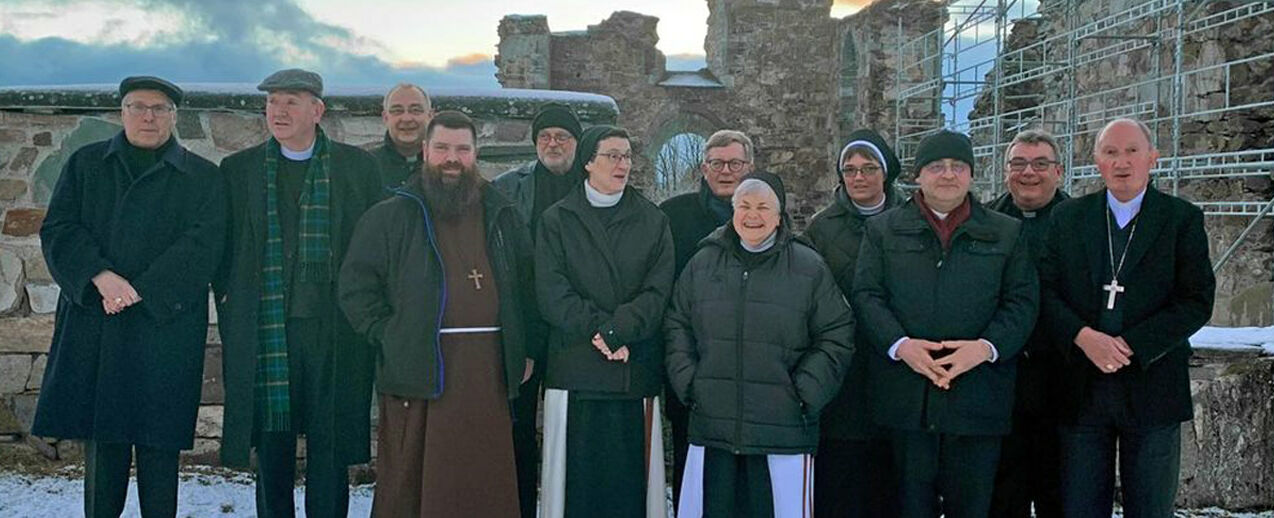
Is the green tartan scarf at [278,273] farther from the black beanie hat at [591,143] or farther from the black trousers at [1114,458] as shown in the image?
the black trousers at [1114,458]

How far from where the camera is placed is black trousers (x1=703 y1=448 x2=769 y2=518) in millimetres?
3080

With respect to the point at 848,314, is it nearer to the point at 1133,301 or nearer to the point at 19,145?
the point at 1133,301

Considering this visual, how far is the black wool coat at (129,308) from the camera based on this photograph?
317 centimetres

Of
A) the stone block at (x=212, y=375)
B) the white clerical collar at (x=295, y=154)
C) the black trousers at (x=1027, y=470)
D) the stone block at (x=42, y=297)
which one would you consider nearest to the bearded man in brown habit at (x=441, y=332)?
the white clerical collar at (x=295, y=154)

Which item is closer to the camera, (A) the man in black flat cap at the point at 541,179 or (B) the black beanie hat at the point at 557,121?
(A) the man in black flat cap at the point at 541,179

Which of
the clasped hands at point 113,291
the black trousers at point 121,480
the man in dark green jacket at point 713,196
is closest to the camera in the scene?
the clasped hands at point 113,291

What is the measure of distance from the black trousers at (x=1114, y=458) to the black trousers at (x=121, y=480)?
2.93 metres

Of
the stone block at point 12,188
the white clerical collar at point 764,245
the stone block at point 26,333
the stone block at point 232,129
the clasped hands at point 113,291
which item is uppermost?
the stone block at point 232,129

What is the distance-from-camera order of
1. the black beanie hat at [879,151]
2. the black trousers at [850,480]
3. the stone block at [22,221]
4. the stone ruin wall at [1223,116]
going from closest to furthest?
the black trousers at [850,480]
the black beanie hat at [879,151]
the stone block at [22,221]
the stone ruin wall at [1223,116]

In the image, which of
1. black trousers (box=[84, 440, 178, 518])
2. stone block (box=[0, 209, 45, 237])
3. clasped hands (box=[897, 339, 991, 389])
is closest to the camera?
clasped hands (box=[897, 339, 991, 389])

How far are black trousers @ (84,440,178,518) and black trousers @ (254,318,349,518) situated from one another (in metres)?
0.29

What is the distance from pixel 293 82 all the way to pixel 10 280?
2.01m

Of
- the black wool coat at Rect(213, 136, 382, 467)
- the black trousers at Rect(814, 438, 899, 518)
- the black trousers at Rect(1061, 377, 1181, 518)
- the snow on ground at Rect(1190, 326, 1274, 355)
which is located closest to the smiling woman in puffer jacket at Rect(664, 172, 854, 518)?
the black trousers at Rect(814, 438, 899, 518)

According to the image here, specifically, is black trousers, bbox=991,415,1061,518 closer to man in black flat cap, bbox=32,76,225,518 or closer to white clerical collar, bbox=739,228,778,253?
white clerical collar, bbox=739,228,778,253
